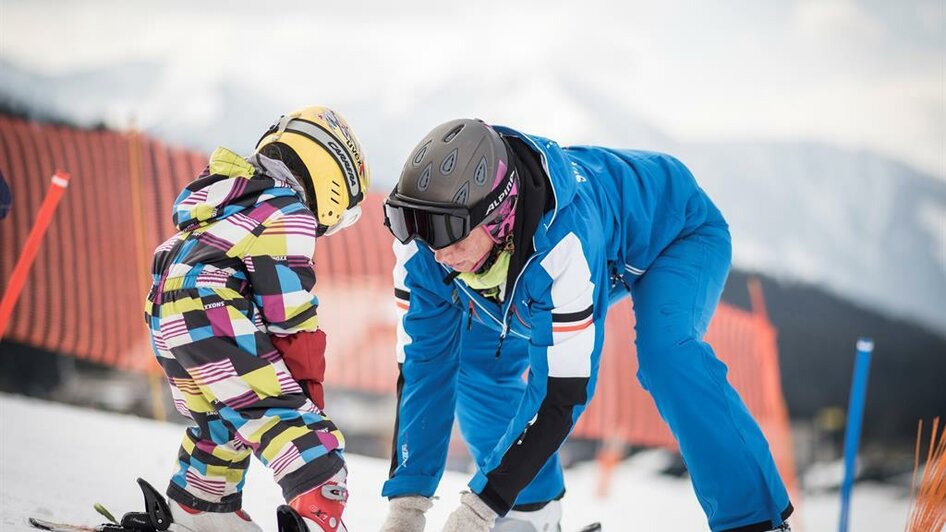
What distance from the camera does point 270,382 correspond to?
1.84m

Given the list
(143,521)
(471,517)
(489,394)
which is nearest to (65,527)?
(143,521)

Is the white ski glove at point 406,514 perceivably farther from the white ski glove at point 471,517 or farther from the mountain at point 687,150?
the mountain at point 687,150

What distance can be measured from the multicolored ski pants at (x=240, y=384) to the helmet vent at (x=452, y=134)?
0.54 meters

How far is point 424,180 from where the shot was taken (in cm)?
185

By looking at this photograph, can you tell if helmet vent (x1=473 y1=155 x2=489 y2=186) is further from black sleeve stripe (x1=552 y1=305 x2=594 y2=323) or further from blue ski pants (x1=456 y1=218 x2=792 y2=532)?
blue ski pants (x1=456 y1=218 x2=792 y2=532)

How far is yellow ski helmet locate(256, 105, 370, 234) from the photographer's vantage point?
2.07m

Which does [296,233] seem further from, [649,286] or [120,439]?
[120,439]

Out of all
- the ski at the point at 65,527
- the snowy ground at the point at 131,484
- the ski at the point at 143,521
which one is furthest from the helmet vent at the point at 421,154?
the snowy ground at the point at 131,484

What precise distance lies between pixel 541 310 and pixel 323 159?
0.63 m

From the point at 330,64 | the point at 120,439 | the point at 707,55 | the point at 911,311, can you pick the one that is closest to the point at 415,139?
the point at 330,64

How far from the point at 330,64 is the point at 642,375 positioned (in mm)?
5438

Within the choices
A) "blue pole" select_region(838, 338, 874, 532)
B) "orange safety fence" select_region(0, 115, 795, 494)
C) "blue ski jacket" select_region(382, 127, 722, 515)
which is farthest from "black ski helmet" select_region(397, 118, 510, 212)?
"orange safety fence" select_region(0, 115, 795, 494)

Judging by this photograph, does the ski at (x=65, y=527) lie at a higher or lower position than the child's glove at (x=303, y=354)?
lower

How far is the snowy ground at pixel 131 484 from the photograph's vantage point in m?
2.45
